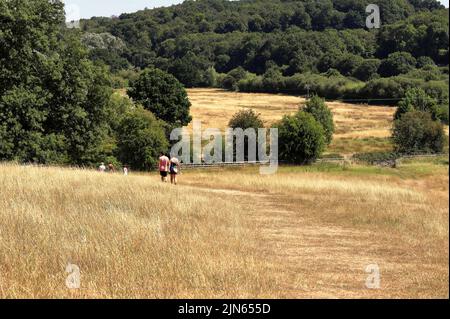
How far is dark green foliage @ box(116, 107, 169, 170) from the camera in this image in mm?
59656

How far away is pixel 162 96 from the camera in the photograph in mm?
78500

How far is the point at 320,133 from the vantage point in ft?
208

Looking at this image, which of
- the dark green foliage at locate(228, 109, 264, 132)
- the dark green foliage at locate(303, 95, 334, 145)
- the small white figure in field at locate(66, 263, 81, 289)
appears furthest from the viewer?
the dark green foliage at locate(303, 95, 334, 145)

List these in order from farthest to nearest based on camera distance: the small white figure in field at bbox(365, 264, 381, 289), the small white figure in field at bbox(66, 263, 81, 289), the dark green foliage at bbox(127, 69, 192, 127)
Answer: the dark green foliage at bbox(127, 69, 192, 127) < the small white figure in field at bbox(365, 264, 381, 289) < the small white figure in field at bbox(66, 263, 81, 289)

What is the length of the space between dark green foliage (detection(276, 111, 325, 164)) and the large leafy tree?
81.3 ft

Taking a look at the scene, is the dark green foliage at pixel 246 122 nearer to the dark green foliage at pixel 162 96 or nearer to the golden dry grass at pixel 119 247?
the dark green foliage at pixel 162 96

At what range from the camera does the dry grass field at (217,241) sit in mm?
7781

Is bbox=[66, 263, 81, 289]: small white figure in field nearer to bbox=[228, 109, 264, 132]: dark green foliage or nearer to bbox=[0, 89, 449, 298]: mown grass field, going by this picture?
→ bbox=[0, 89, 449, 298]: mown grass field

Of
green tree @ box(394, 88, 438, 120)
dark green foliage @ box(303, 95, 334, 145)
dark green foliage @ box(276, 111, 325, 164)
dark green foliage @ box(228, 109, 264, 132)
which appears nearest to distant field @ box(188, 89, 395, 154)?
dark green foliage @ box(303, 95, 334, 145)

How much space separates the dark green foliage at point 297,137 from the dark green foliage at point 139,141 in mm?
14036

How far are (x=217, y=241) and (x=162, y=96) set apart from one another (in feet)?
226

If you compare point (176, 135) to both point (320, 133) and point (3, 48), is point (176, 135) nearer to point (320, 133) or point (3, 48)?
point (320, 133)
